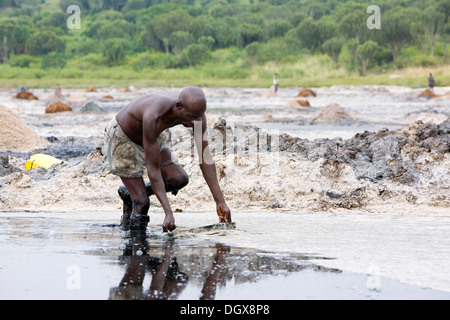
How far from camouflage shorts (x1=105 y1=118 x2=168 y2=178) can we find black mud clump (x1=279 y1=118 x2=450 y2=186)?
299cm

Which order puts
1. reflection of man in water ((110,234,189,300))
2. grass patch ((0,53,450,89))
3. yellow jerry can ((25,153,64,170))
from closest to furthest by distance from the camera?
reflection of man in water ((110,234,189,300))
yellow jerry can ((25,153,64,170))
grass patch ((0,53,450,89))

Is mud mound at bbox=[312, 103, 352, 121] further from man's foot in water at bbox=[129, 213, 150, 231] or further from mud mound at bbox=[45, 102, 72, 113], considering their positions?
man's foot in water at bbox=[129, 213, 150, 231]

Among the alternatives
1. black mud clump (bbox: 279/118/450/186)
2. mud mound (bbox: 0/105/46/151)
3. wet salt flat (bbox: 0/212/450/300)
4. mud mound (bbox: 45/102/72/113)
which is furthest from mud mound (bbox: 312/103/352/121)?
wet salt flat (bbox: 0/212/450/300)

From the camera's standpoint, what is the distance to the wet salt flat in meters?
4.47

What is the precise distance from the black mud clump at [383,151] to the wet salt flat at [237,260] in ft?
4.04

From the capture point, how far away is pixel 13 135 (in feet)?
45.0

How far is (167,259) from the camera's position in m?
5.38

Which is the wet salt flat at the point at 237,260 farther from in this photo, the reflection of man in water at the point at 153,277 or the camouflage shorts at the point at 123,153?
the camouflage shorts at the point at 123,153

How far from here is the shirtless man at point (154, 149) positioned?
223 inches

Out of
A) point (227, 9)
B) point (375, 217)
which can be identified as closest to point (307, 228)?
point (375, 217)

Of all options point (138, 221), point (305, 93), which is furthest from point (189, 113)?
point (305, 93)

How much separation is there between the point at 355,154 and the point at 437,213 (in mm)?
1648
